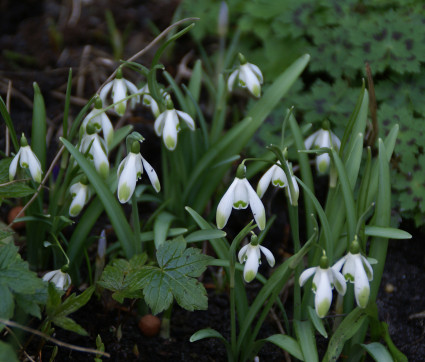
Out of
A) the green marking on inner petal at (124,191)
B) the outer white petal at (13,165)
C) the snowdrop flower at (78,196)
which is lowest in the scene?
the snowdrop flower at (78,196)

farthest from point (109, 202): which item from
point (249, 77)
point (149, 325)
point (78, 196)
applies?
point (249, 77)

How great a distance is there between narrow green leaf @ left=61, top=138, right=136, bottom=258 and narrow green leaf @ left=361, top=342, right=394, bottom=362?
91 centimetres

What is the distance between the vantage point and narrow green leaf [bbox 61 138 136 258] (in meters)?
2.03

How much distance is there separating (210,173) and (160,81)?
1232 mm

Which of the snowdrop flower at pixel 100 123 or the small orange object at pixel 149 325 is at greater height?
the snowdrop flower at pixel 100 123

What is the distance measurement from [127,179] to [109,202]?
373 millimetres

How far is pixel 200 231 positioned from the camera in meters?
2.10

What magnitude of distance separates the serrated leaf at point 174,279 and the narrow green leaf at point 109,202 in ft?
0.93

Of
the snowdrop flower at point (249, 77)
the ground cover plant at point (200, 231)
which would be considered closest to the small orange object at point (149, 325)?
the ground cover plant at point (200, 231)

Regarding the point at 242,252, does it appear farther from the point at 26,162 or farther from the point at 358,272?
the point at 26,162

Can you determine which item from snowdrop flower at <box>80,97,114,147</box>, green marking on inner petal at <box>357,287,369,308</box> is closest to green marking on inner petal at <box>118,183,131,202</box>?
snowdrop flower at <box>80,97,114,147</box>

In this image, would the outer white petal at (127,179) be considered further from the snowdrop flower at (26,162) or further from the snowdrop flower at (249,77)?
→ the snowdrop flower at (249,77)

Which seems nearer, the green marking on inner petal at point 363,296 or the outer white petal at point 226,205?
the green marking on inner petal at point 363,296

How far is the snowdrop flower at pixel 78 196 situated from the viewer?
2068 mm
